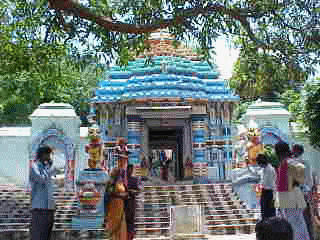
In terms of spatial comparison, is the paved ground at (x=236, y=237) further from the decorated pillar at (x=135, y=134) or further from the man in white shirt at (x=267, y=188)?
the decorated pillar at (x=135, y=134)

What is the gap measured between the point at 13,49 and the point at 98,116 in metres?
7.88

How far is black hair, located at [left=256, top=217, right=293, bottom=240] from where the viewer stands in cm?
214

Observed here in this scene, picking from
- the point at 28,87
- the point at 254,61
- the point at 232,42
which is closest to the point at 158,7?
the point at 232,42

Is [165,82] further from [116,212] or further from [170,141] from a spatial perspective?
[116,212]

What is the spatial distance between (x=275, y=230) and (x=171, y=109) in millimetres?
12590

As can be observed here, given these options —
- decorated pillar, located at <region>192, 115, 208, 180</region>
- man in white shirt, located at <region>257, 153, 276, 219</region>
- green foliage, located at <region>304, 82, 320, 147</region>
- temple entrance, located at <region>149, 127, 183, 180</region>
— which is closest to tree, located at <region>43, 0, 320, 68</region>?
man in white shirt, located at <region>257, 153, 276, 219</region>

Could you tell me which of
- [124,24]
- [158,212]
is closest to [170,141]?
[158,212]

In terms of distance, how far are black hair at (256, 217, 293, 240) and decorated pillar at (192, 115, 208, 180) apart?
1275 centimetres

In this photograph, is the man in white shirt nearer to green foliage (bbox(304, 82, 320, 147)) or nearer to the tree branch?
the tree branch

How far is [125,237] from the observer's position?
19.3 feet

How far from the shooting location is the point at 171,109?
14.7m

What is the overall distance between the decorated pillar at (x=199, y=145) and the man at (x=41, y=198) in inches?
384

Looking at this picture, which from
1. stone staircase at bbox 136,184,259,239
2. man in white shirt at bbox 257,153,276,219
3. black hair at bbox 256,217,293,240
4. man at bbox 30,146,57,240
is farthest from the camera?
stone staircase at bbox 136,184,259,239

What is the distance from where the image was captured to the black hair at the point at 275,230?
2141 millimetres
